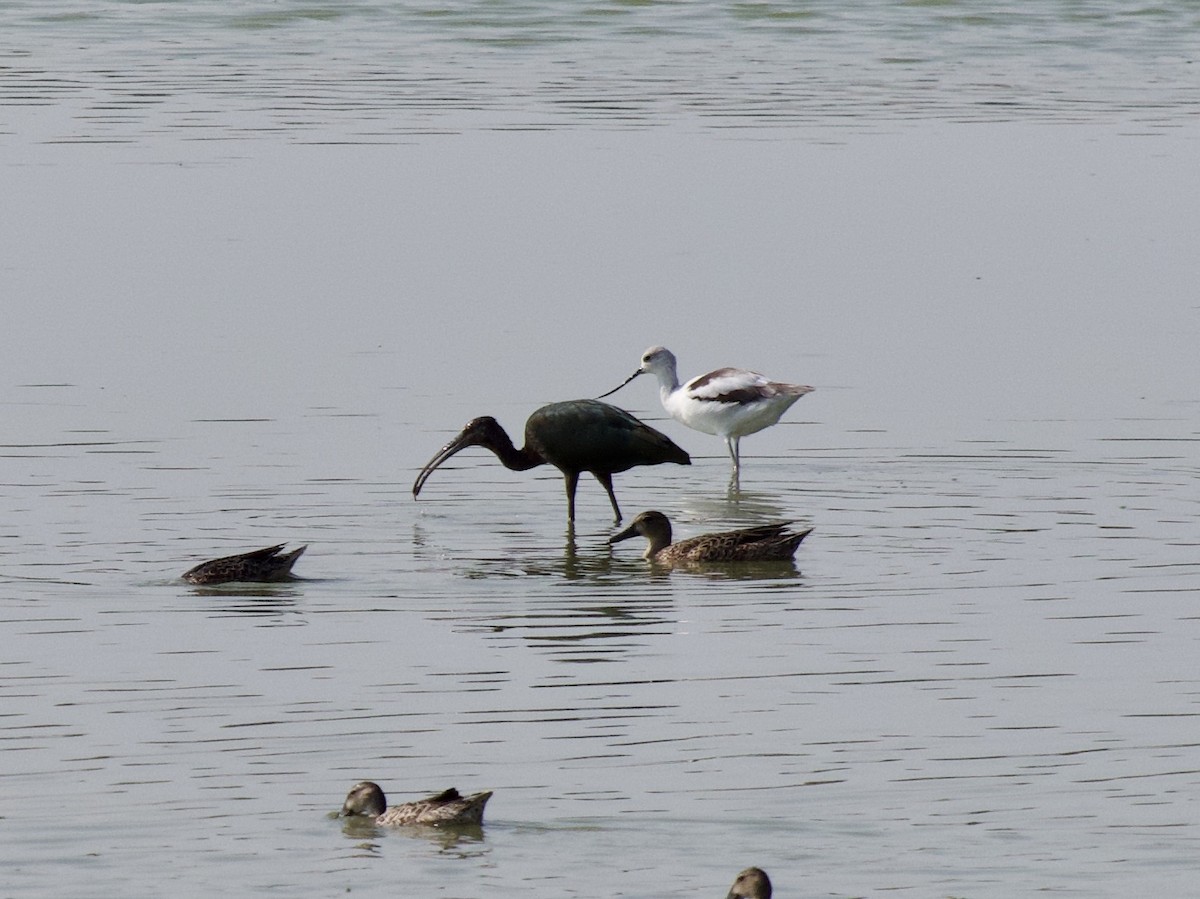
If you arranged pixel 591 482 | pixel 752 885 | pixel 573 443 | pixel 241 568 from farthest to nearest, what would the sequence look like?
pixel 591 482
pixel 573 443
pixel 241 568
pixel 752 885

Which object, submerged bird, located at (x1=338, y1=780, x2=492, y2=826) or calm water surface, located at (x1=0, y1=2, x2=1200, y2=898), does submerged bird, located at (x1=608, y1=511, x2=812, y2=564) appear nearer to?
calm water surface, located at (x1=0, y1=2, x2=1200, y2=898)

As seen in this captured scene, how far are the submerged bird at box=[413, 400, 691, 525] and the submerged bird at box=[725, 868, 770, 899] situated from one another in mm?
7452

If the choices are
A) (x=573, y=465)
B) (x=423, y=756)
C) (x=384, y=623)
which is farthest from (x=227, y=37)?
(x=423, y=756)

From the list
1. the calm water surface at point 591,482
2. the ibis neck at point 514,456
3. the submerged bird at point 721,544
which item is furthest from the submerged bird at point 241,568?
the ibis neck at point 514,456

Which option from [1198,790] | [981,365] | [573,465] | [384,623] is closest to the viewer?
[1198,790]

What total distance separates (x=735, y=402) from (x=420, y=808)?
8.15m

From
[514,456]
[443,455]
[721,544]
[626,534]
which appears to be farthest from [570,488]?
[721,544]

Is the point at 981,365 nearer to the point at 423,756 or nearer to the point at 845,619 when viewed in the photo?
the point at 845,619

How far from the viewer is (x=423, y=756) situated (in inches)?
358

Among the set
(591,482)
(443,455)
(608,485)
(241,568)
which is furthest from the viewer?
(591,482)

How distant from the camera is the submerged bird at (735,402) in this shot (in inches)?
634

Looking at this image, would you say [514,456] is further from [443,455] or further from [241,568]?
[241,568]

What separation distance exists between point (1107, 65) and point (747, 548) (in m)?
23.3

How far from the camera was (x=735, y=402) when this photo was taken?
52.9 ft
